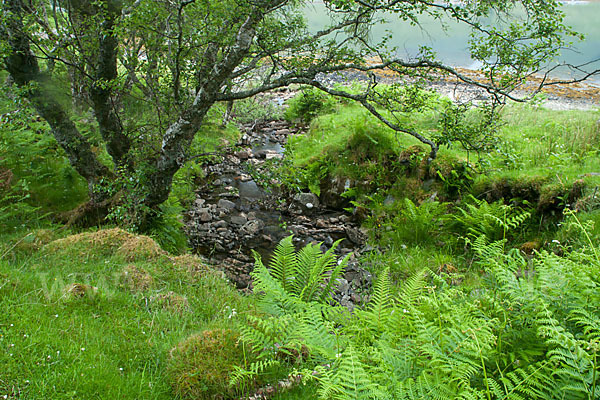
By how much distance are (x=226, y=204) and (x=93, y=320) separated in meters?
7.83

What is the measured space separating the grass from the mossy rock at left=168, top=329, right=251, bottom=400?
0.42ft

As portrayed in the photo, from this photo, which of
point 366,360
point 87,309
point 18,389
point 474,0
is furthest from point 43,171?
point 474,0

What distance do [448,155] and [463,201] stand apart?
5.04ft

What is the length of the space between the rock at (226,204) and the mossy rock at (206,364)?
312 inches

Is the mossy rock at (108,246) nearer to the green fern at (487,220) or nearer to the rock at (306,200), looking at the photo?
the green fern at (487,220)

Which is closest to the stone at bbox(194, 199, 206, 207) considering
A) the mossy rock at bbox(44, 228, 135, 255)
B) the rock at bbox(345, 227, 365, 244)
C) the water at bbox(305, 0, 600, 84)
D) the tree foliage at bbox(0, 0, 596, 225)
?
the tree foliage at bbox(0, 0, 596, 225)

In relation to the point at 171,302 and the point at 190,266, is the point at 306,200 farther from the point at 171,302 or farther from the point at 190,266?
the point at 171,302

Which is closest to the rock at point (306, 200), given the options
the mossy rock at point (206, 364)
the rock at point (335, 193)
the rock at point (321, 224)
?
the rock at point (335, 193)

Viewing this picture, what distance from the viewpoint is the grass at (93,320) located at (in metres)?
2.98

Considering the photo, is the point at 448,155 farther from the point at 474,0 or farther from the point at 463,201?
the point at 474,0

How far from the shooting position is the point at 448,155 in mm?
10062

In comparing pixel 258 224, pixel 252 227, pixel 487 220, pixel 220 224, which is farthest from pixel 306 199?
pixel 487 220

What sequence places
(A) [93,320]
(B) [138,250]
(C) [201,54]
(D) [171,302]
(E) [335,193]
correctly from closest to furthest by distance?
(A) [93,320], (D) [171,302], (B) [138,250], (C) [201,54], (E) [335,193]

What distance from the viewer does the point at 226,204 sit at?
11.6 metres
